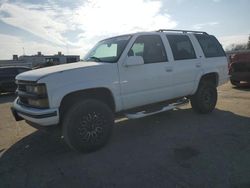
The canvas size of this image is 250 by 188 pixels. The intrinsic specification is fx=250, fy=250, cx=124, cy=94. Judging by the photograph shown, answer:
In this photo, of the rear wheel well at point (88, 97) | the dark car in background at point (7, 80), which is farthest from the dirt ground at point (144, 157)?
the dark car in background at point (7, 80)

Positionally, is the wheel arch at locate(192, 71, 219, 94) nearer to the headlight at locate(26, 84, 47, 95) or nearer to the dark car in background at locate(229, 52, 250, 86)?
the headlight at locate(26, 84, 47, 95)

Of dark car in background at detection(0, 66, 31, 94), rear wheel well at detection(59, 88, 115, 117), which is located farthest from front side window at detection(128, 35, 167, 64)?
dark car in background at detection(0, 66, 31, 94)

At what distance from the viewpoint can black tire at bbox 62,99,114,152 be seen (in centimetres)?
408

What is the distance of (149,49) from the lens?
5.31 meters

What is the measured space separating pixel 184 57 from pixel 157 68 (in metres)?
A: 1.06

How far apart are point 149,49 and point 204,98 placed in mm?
2282

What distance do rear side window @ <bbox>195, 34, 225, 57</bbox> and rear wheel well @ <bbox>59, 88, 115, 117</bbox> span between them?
127 inches

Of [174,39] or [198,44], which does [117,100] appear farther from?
[198,44]

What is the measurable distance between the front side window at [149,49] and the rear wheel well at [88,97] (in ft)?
3.17

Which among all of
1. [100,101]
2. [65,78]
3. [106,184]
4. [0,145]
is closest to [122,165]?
[106,184]

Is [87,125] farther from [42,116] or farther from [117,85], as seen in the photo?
[117,85]

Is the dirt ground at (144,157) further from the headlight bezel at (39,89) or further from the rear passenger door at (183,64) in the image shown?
the headlight bezel at (39,89)

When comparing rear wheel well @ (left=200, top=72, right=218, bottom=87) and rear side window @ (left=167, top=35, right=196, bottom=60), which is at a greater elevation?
rear side window @ (left=167, top=35, right=196, bottom=60)

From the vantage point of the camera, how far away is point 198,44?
6.41 metres
